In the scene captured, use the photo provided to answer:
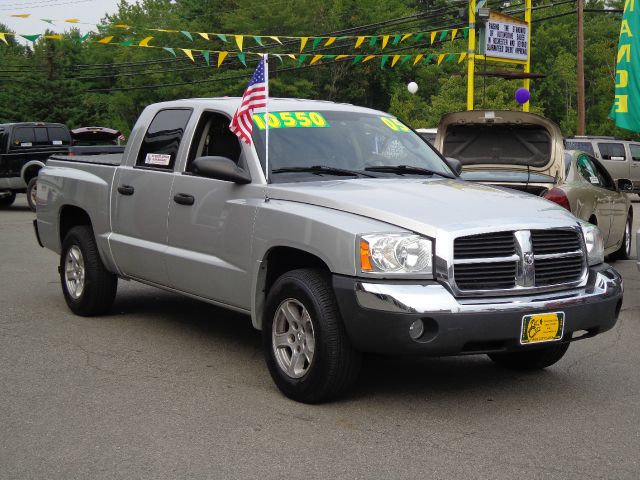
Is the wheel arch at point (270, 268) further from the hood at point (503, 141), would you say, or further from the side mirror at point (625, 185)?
the side mirror at point (625, 185)

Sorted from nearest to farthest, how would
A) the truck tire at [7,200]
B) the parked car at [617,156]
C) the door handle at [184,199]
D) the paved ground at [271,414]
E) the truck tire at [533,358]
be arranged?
1. the paved ground at [271,414]
2. the truck tire at [533,358]
3. the door handle at [184,199]
4. the truck tire at [7,200]
5. the parked car at [617,156]

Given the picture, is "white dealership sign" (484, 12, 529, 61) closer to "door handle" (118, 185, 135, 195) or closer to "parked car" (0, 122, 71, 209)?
"parked car" (0, 122, 71, 209)

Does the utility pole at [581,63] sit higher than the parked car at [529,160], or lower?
higher

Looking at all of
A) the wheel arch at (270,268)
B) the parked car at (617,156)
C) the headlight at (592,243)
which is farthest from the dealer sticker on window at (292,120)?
the parked car at (617,156)

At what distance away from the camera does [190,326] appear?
796 centimetres

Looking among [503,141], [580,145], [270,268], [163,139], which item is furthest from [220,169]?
[580,145]

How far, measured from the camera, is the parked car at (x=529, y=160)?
9938mm

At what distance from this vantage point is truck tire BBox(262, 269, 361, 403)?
5336mm

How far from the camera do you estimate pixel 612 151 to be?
28188 millimetres

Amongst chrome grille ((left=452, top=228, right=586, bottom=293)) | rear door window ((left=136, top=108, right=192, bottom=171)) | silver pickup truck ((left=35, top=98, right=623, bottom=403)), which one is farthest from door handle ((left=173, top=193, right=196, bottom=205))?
chrome grille ((left=452, top=228, right=586, bottom=293))

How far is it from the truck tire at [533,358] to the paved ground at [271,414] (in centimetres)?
8

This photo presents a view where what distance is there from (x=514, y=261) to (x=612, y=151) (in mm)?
24238

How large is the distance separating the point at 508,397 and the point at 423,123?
2103 inches

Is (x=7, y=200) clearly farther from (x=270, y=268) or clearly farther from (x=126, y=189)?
(x=270, y=268)
